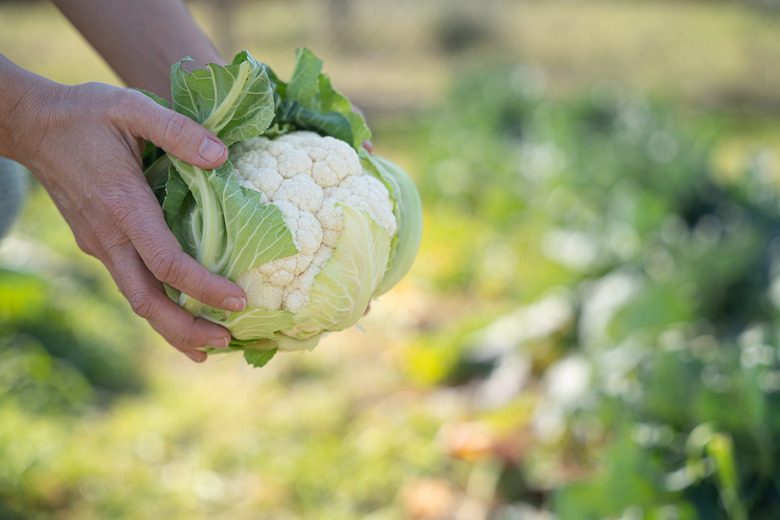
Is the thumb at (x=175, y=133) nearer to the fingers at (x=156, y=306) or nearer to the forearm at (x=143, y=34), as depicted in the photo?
the fingers at (x=156, y=306)

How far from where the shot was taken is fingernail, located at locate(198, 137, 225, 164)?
131cm

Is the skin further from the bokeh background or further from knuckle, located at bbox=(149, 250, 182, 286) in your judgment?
the bokeh background

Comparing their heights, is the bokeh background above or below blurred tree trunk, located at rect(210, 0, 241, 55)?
below

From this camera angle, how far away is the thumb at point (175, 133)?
1298 mm

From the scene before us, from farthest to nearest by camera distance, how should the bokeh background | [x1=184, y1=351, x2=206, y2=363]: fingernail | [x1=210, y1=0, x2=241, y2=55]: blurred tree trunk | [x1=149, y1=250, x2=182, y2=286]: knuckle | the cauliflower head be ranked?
[x1=210, y1=0, x2=241, y2=55]: blurred tree trunk, the bokeh background, [x1=184, y1=351, x2=206, y2=363]: fingernail, the cauliflower head, [x1=149, y1=250, x2=182, y2=286]: knuckle

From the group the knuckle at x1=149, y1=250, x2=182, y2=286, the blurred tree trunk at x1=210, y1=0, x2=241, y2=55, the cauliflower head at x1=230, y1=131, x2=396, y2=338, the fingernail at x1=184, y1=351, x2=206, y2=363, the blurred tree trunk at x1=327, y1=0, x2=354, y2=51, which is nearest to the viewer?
the knuckle at x1=149, y1=250, x2=182, y2=286

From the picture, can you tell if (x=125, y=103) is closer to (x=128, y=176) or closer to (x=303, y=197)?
(x=128, y=176)

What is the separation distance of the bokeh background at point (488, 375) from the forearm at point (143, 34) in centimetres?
82

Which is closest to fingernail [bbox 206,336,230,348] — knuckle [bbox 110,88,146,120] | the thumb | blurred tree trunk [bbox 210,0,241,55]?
the thumb

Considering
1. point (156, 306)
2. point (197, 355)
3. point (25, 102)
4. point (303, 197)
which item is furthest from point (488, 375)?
point (25, 102)

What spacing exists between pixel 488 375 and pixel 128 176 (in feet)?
9.00

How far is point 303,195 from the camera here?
4.76 feet

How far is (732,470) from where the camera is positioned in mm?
1996

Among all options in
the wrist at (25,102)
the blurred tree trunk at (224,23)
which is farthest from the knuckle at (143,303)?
the blurred tree trunk at (224,23)
